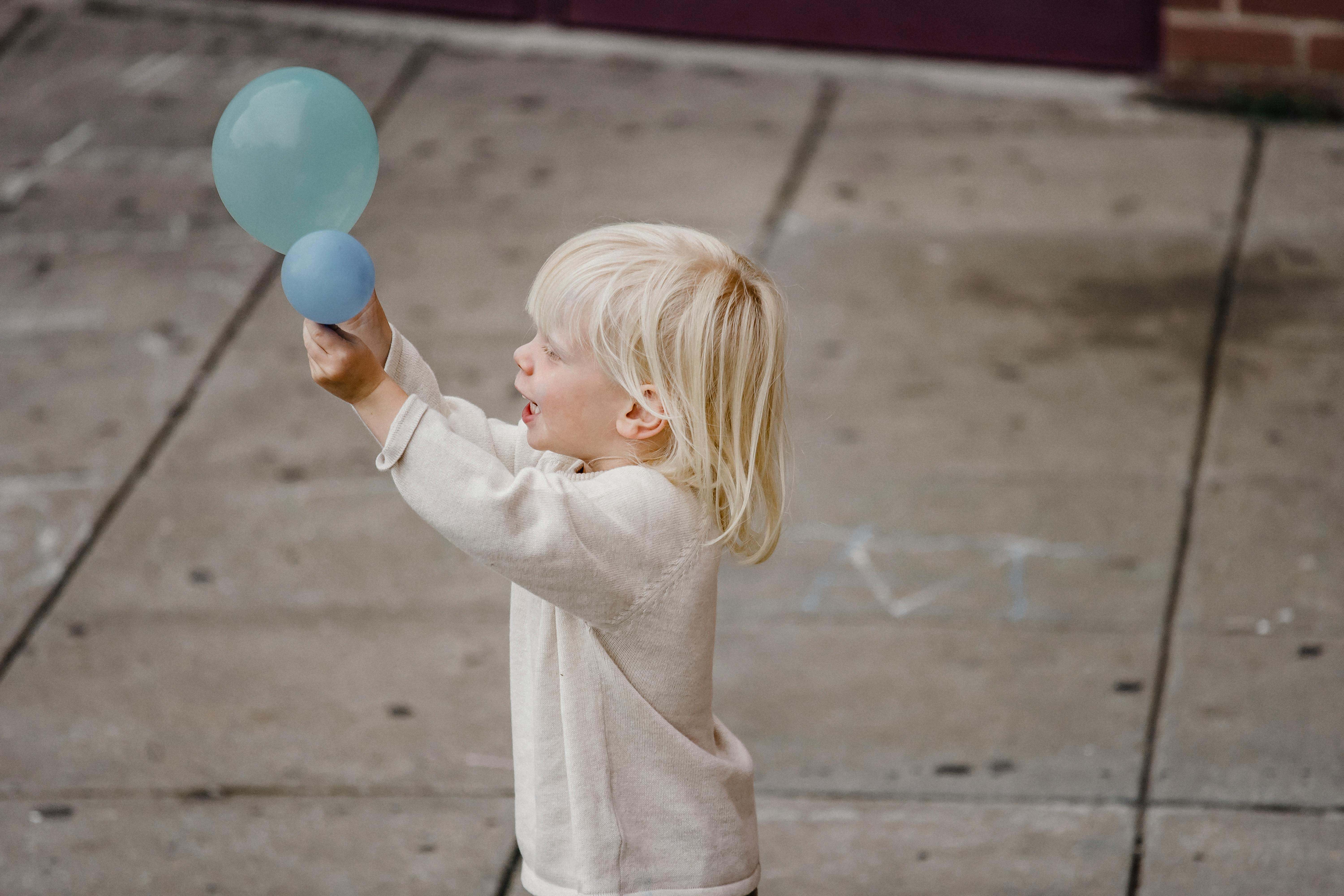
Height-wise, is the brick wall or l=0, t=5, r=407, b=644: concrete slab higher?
the brick wall

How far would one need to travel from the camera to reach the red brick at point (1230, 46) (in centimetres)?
562

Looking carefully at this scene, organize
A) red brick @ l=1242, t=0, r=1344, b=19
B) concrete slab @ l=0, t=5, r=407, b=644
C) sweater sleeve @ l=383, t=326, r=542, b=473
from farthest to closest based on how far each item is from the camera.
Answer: red brick @ l=1242, t=0, r=1344, b=19, concrete slab @ l=0, t=5, r=407, b=644, sweater sleeve @ l=383, t=326, r=542, b=473

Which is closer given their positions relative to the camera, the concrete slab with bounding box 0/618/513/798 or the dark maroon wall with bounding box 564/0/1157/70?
the concrete slab with bounding box 0/618/513/798

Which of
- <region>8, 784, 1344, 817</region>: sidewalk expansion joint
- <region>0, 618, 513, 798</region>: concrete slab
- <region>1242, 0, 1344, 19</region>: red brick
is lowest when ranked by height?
<region>0, 618, 513, 798</region>: concrete slab

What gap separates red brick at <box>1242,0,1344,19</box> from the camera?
5484mm

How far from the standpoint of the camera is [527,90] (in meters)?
6.07

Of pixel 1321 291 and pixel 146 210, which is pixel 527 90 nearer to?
pixel 146 210

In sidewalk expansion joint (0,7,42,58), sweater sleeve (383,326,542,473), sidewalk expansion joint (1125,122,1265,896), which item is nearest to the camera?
sweater sleeve (383,326,542,473)

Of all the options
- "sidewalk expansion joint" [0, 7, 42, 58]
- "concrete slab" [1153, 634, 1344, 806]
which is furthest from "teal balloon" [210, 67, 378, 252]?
"sidewalk expansion joint" [0, 7, 42, 58]

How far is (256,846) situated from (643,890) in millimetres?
1186

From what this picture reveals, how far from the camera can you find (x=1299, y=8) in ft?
18.1

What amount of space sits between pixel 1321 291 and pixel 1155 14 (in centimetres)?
165

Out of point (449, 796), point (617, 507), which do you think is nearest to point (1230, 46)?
point (449, 796)

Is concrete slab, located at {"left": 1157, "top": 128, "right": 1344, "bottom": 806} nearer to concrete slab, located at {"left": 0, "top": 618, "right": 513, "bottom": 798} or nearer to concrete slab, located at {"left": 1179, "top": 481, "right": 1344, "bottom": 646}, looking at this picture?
concrete slab, located at {"left": 1179, "top": 481, "right": 1344, "bottom": 646}
